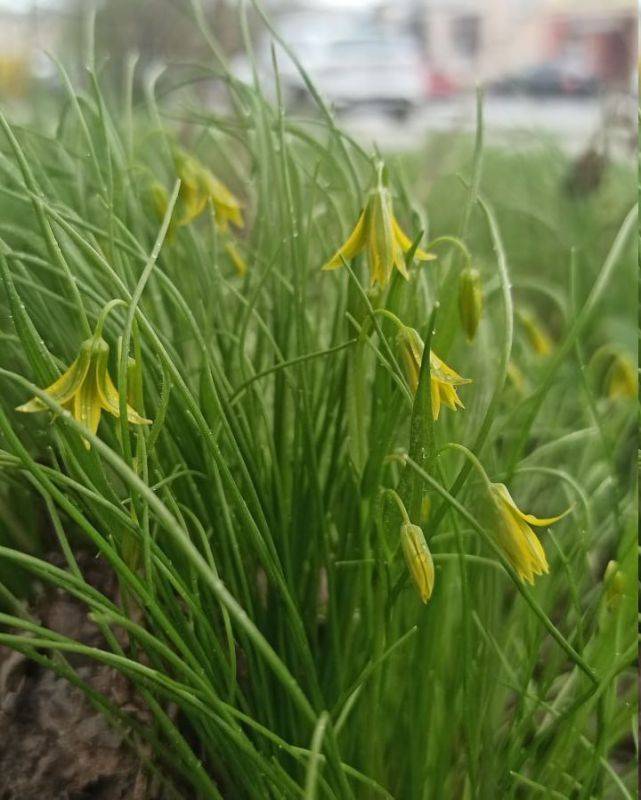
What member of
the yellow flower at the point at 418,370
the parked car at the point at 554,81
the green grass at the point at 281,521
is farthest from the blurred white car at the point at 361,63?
the yellow flower at the point at 418,370

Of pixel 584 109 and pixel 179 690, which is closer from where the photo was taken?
pixel 179 690

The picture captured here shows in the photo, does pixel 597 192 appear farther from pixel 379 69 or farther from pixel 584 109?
pixel 379 69

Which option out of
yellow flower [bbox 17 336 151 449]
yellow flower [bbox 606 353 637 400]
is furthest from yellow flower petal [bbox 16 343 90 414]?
yellow flower [bbox 606 353 637 400]

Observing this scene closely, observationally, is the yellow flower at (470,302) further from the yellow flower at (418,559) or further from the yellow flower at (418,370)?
the yellow flower at (418,559)

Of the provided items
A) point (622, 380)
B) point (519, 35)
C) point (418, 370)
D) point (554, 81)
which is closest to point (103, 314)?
point (418, 370)

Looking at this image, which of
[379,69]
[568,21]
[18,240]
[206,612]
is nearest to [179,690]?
[206,612]

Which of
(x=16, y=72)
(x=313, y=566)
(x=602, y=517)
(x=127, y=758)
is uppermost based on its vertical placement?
Result: (x=16, y=72)
